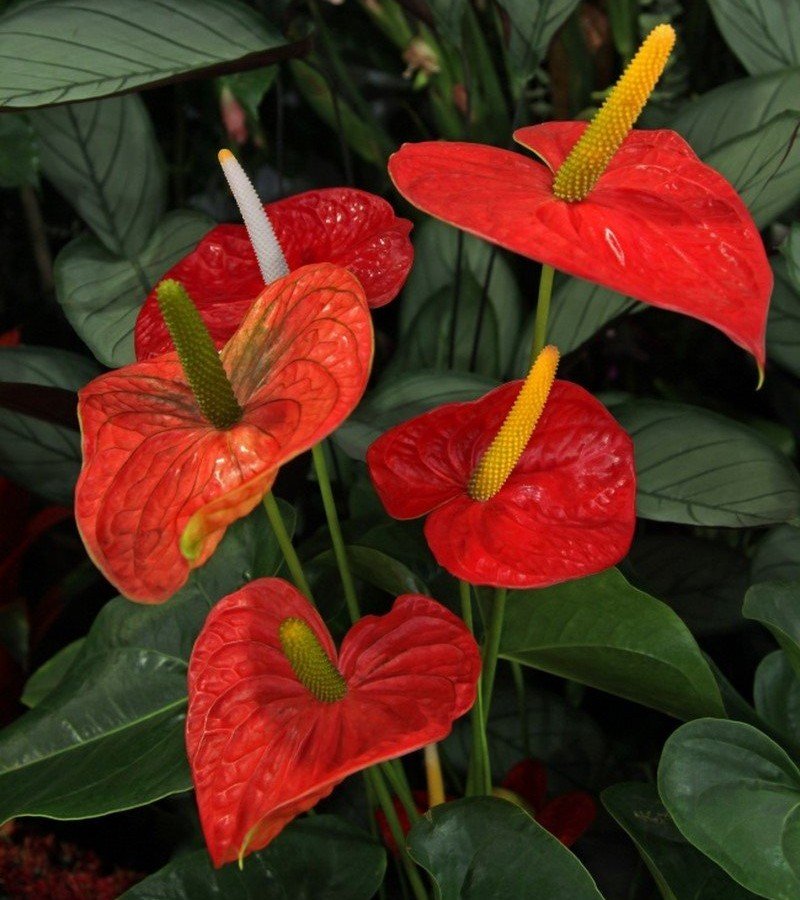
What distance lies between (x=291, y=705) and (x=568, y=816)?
30 cm

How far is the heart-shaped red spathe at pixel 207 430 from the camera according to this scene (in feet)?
1.35

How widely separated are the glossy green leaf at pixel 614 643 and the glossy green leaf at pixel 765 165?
28 cm

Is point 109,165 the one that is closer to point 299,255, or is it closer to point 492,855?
point 299,255

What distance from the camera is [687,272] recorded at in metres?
0.43

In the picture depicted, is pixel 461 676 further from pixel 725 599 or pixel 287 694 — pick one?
pixel 725 599

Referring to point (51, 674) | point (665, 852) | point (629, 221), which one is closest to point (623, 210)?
point (629, 221)

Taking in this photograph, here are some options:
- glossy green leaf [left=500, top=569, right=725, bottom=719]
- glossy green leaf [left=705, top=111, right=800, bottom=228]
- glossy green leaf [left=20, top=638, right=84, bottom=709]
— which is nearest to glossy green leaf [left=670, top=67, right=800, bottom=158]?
glossy green leaf [left=705, top=111, right=800, bottom=228]

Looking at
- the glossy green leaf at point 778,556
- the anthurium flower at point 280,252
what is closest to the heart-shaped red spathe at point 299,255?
the anthurium flower at point 280,252

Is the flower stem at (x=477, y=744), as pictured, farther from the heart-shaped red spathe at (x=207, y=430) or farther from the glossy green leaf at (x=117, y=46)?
the glossy green leaf at (x=117, y=46)

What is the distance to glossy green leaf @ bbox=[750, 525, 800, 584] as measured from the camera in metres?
0.73

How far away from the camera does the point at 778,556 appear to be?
732mm

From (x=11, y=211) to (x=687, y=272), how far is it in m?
1.07

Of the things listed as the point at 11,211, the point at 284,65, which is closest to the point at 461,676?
the point at 284,65

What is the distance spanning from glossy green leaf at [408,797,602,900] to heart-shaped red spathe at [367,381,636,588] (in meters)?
0.15
